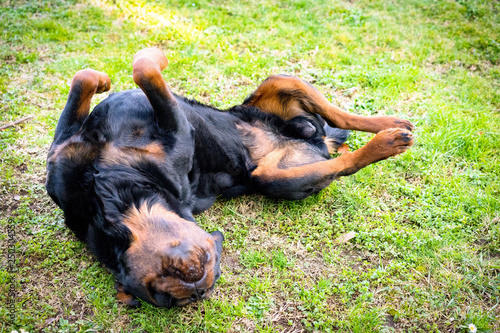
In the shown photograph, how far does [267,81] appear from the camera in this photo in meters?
3.83

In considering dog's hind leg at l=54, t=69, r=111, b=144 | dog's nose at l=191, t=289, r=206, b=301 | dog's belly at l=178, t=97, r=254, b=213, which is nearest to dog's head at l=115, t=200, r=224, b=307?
dog's nose at l=191, t=289, r=206, b=301

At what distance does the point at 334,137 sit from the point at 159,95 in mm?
2023

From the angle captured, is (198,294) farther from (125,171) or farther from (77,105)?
(77,105)

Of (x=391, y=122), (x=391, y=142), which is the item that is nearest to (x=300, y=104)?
(x=391, y=122)

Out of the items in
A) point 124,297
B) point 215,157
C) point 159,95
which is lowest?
point 124,297

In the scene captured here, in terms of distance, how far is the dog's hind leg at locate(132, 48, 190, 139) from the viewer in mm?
2773

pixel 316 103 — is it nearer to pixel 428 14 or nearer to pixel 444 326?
pixel 444 326

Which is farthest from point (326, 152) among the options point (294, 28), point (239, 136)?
point (294, 28)

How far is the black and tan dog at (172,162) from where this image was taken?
2.30 m

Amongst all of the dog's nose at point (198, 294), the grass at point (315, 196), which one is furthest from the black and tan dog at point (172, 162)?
the grass at point (315, 196)

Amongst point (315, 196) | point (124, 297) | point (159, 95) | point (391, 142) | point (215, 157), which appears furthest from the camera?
point (315, 196)

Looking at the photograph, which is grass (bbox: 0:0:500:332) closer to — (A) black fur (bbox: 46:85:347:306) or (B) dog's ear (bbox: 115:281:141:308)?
(B) dog's ear (bbox: 115:281:141:308)

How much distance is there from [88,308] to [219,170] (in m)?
1.55

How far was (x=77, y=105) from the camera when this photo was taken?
2.95 metres
